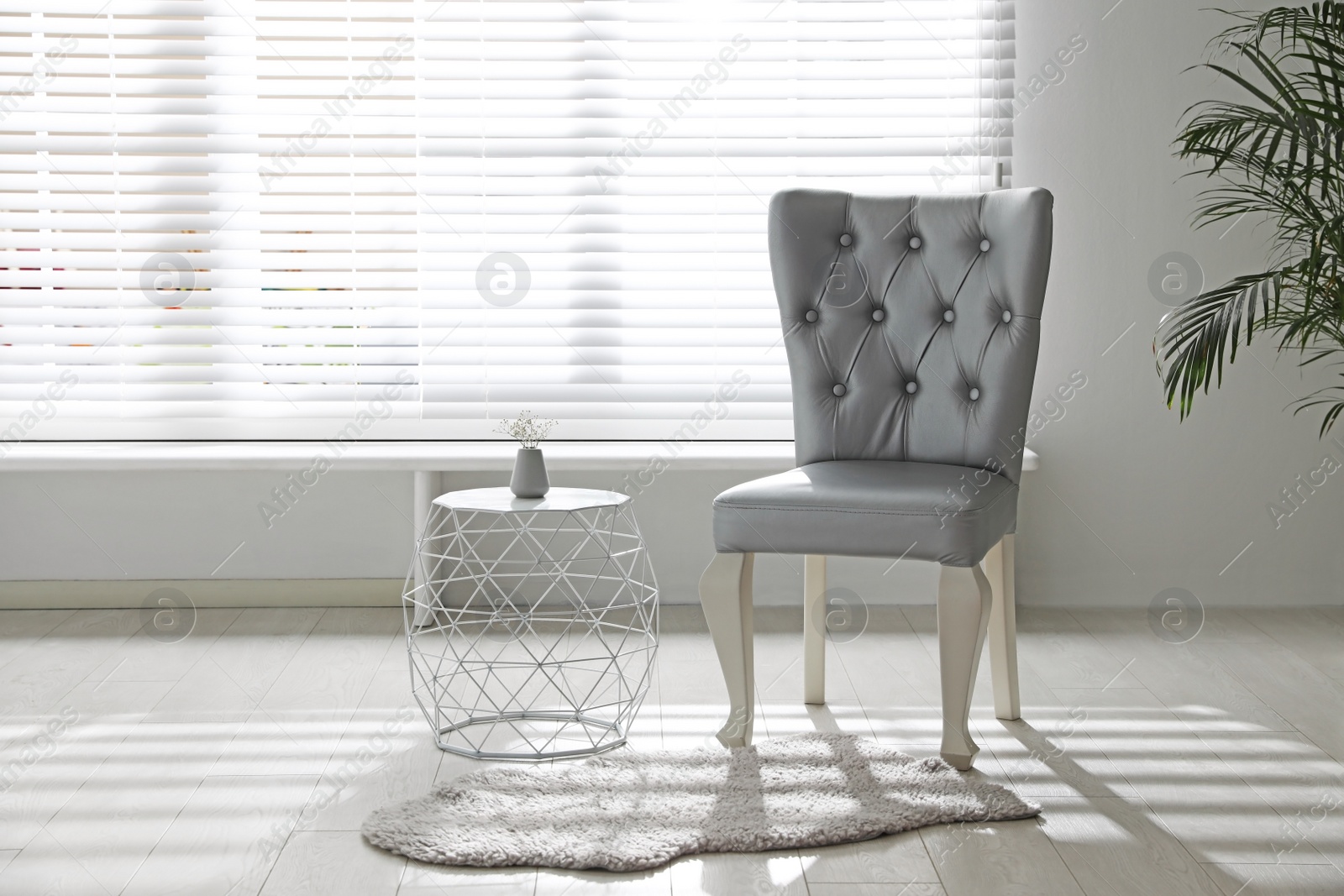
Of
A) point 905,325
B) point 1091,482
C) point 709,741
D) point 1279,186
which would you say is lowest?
point 709,741

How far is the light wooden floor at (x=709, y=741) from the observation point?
165 centimetres

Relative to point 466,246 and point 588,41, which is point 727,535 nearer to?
point 466,246

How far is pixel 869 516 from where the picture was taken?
6.68ft

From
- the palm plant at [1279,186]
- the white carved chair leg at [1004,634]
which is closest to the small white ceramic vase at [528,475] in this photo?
the white carved chair leg at [1004,634]

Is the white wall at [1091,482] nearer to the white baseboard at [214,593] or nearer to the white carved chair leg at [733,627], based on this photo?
the white baseboard at [214,593]

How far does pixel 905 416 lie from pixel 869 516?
482mm

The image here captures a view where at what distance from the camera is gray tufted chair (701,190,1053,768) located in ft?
6.72

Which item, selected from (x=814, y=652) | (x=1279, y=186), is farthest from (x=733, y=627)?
(x=1279, y=186)

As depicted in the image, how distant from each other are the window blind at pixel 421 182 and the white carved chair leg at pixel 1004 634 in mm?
1038

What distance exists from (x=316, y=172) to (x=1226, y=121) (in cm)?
222

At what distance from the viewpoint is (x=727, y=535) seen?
7.00 feet

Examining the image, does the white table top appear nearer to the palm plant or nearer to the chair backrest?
the chair backrest

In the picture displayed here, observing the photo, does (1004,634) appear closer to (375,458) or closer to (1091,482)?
(1091,482)

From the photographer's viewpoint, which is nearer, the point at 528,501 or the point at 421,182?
the point at 528,501
